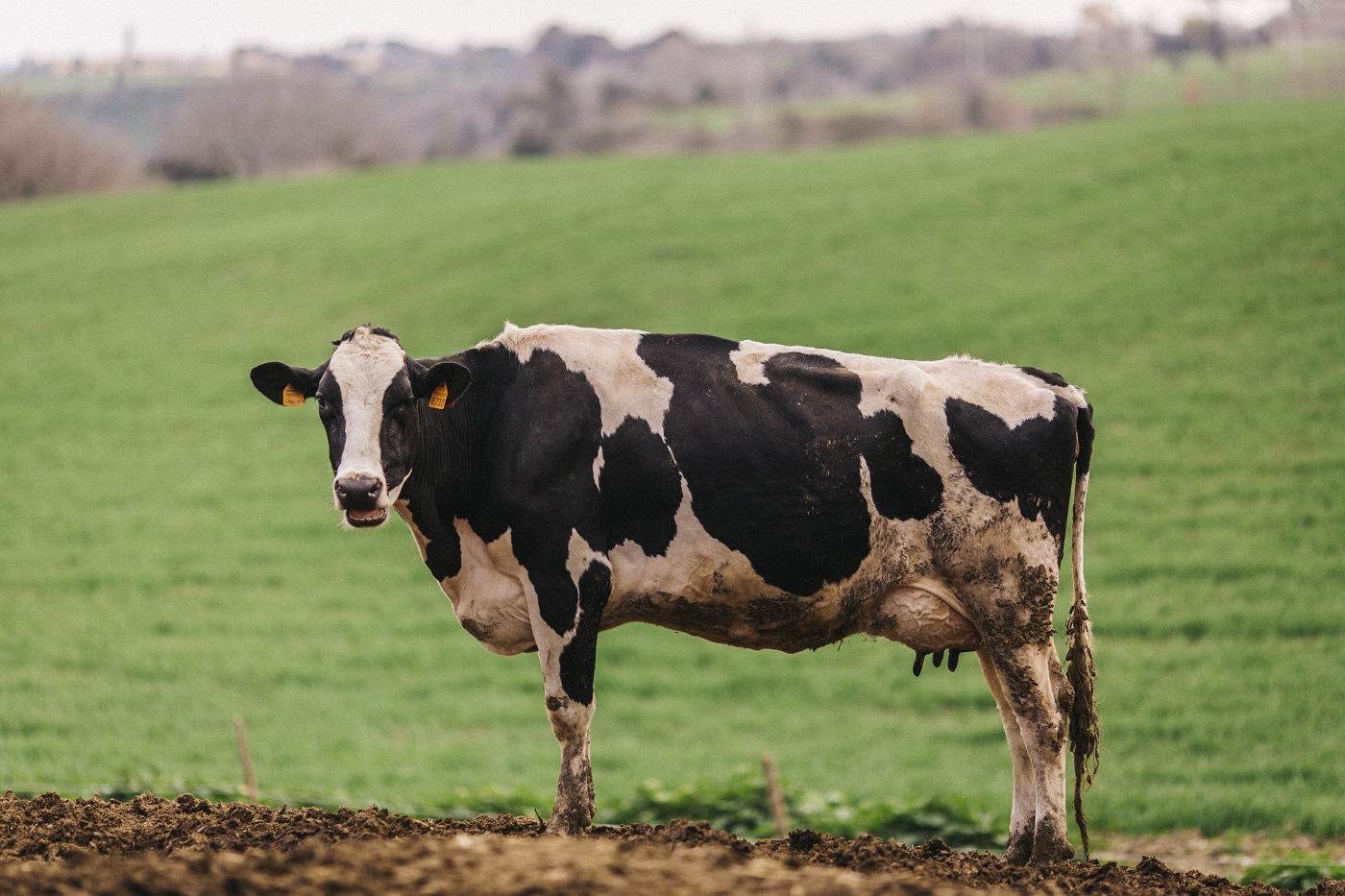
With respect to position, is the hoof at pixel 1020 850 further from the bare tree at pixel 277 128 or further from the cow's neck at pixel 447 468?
the bare tree at pixel 277 128

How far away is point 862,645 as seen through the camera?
18891 mm

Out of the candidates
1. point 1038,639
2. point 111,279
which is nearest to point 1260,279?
point 1038,639

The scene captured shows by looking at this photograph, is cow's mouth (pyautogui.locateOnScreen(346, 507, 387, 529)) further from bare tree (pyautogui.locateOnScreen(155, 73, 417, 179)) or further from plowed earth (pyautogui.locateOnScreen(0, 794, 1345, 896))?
bare tree (pyautogui.locateOnScreen(155, 73, 417, 179))

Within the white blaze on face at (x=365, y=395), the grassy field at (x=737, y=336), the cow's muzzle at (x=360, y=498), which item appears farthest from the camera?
the grassy field at (x=737, y=336)

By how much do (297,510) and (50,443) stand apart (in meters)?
6.08

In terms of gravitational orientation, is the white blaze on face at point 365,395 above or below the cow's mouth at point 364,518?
above

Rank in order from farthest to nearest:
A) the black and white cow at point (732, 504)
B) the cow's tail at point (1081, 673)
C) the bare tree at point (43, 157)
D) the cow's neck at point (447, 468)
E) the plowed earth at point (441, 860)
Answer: the bare tree at point (43, 157) → the cow's tail at point (1081, 673) → the cow's neck at point (447, 468) → the black and white cow at point (732, 504) → the plowed earth at point (441, 860)

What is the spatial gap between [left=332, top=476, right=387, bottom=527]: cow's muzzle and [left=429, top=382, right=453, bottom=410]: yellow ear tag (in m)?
0.67

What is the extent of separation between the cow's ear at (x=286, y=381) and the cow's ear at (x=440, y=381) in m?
0.50

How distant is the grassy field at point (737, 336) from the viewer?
1488 centimetres

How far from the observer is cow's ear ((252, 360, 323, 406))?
6833mm

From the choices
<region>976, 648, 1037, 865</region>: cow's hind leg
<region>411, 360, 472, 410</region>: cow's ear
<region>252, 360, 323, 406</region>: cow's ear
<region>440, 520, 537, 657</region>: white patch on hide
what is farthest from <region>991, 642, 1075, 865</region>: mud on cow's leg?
<region>252, 360, 323, 406</region>: cow's ear

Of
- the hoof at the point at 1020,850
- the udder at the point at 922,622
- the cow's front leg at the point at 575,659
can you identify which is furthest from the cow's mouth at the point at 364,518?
the hoof at the point at 1020,850

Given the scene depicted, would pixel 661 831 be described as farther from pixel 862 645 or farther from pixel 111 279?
pixel 111 279
